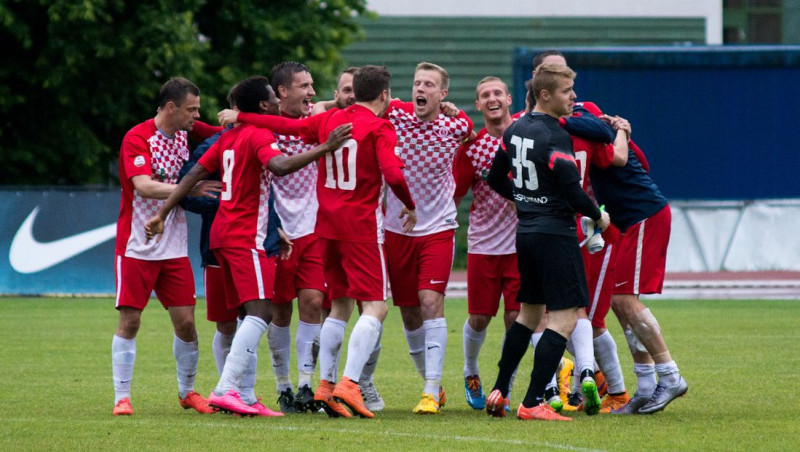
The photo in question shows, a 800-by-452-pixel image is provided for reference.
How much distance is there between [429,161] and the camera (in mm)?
8984

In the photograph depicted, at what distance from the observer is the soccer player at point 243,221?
323 inches

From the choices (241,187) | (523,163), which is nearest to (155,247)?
(241,187)

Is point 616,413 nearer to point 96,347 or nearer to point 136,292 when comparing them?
point 136,292

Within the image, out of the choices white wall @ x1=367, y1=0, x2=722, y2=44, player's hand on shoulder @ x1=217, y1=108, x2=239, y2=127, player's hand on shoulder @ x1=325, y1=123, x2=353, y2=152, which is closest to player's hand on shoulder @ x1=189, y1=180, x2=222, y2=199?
player's hand on shoulder @ x1=217, y1=108, x2=239, y2=127

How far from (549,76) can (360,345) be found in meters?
2.05

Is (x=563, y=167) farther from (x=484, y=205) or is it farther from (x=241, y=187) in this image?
(x=241, y=187)

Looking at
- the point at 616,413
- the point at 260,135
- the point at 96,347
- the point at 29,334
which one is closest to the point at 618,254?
the point at 616,413

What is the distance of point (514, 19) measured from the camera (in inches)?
1163

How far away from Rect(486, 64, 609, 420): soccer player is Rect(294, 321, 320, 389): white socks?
1.45 metres

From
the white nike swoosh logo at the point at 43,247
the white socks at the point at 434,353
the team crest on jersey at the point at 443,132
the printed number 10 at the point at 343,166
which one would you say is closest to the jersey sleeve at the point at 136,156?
the printed number 10 at the point at 343,166

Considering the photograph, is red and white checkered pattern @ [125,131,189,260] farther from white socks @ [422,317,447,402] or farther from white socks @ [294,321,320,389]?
white socks @ [422,317,447,402]

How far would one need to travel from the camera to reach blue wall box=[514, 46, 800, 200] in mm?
23109

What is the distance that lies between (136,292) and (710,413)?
381 cm

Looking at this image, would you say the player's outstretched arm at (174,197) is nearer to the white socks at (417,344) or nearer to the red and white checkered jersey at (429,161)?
A: the red and white checkered jersey at (429,161)
